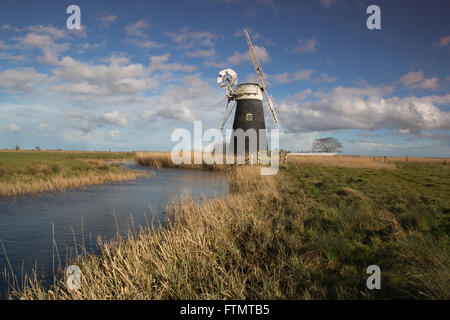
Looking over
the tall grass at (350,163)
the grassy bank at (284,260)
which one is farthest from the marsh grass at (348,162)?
the grassy bank at (284,260)

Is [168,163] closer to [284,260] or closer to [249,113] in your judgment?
[249,113]

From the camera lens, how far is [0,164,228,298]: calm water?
595 cm

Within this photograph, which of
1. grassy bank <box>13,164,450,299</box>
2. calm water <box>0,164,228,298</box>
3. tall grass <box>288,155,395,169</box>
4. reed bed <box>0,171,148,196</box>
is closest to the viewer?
→ grassy bank <box>13,164,450,299</box>

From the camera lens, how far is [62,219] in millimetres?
8695

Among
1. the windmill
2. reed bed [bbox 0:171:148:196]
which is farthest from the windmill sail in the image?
A: reed bed [bbox 0:171:148:196]

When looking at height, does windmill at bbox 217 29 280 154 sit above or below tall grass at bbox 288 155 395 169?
above

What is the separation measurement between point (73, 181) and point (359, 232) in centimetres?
1529

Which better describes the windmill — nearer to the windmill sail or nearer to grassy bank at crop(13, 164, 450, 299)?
the windmill sail

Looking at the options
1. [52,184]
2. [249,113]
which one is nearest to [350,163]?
[249,113]

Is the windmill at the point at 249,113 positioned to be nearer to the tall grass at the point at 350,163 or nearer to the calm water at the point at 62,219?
the tall grass at the point at 350,163

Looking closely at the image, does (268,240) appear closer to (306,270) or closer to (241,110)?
(306,270)

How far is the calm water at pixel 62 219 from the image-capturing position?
19.5ft
